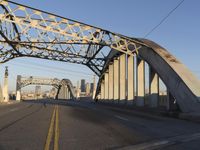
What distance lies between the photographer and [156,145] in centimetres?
1004

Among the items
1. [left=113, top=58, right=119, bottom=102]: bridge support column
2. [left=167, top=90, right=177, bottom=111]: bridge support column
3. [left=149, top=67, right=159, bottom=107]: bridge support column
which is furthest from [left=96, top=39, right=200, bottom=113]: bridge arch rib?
[left=113, top=58, right=119, bottom=102]: bridge support column

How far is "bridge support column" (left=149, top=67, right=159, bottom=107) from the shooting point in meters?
31.5

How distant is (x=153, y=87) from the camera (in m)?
31.5

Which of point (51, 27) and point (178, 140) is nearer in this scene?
point (178, 140)

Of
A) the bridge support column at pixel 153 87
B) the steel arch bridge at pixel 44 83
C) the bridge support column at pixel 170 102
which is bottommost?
the bridge support column at pixel 170 102

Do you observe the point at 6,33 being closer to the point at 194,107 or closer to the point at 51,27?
the point at 51,27

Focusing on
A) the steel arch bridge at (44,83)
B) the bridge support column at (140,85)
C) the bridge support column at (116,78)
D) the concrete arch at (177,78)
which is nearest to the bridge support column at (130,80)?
the bridge support column at (140,85)

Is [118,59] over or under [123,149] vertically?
over

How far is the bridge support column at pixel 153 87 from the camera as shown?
31500 millimetres

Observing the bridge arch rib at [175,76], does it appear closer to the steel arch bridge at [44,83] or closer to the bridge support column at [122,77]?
the bridge support column at [122,77]

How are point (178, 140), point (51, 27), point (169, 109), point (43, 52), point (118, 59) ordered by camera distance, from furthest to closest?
point (43, 52) < point (118, 59) < point (51, 27) < point (169, 109) < point (178, 140)

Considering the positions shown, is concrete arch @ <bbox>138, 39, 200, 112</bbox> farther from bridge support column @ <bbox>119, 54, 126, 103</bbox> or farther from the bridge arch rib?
bridge support column @ <bbox>119, 54, 126, 103</bbox>

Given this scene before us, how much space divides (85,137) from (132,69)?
27.7 meters

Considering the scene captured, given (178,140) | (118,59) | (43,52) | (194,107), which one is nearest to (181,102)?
(194,107)
